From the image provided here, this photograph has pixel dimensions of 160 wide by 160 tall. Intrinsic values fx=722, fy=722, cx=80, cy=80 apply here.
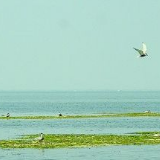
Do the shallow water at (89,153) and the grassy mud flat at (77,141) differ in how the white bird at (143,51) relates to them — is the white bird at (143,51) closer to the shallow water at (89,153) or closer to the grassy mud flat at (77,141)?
the shallow water at (89,153)

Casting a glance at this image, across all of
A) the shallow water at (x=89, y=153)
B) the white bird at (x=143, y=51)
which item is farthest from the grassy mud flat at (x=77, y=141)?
the white bird at (x=143, y=51)

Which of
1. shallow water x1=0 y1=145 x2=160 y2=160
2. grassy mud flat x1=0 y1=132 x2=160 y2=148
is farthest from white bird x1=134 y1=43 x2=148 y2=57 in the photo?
grassy mud flat x1=0 y1=132 x2=160 y2=148

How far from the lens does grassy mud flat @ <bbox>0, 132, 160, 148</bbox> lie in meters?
55.5

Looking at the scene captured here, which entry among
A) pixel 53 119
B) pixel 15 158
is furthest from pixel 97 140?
pixel 53 119

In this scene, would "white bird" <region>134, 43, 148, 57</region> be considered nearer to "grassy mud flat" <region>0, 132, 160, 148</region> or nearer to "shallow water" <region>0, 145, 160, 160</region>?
"shallow water" <region>0, 145, 160, 160</region>

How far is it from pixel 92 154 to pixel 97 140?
8087mm

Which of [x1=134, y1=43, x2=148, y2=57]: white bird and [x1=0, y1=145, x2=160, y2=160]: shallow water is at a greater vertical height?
[x1=134, y1=43, x2=148, y2=57]: white bird

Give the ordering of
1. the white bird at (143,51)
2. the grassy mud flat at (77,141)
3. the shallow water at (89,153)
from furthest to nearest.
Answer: the grassy mud flat at (77,141) < the shallow water at (89,153) < the white bird at (143,51)

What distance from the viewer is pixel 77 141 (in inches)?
2280

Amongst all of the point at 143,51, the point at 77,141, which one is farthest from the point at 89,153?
the point at 143,51

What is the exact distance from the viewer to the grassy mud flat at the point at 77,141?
5553 centimetres

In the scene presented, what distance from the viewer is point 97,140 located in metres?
58.8

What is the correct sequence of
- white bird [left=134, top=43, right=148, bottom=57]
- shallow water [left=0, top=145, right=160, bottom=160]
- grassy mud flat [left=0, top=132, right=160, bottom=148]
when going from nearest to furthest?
white bird [left=134, top=43, right=148, bottom=57], shallow water [left=0, top=145, right=160, bottom=160], grassy mud flat [left=0, top=132, right=160, bottom=148]

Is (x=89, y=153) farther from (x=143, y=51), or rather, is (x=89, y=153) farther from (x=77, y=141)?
(x=143, y=51)
